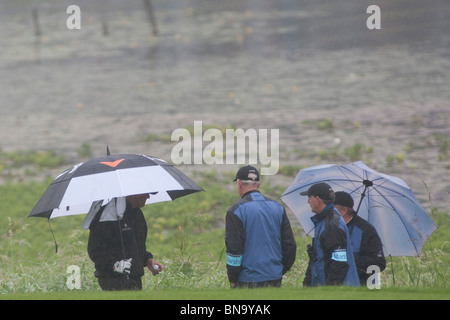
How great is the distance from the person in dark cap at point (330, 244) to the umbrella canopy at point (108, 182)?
1.10 meters

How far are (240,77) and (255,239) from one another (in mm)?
19744

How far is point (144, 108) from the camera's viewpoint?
2306 cm

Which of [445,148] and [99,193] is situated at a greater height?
[99,193]

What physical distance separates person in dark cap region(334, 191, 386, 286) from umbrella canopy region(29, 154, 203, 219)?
4.13ft

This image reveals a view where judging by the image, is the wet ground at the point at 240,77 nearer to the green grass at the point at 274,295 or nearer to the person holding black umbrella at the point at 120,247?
the green grass at the point at 274,295

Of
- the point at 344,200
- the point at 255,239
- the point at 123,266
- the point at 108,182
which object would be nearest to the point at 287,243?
the point at 255,239

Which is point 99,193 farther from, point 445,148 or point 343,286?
point 445,148

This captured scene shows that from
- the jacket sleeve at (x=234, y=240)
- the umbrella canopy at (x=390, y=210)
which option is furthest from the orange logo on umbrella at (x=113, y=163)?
the umbrella canopy at (x=390, y=210)

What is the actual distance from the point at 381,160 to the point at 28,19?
25.9 m

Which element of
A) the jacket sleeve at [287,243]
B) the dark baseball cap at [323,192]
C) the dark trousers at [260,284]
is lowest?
the dark trousers at [260,284]

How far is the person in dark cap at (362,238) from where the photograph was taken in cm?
682

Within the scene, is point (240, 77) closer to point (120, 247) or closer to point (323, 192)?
point (120, 247)

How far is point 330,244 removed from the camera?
6.27 m
